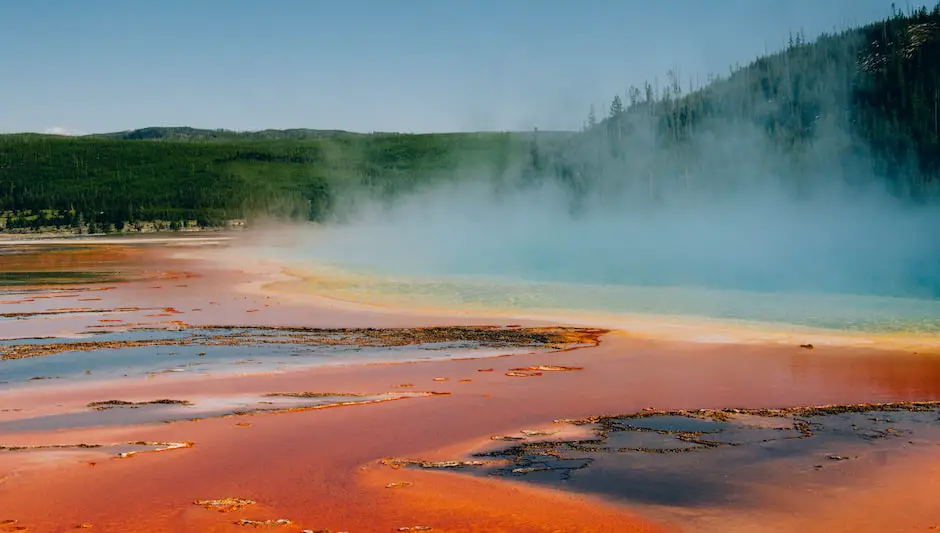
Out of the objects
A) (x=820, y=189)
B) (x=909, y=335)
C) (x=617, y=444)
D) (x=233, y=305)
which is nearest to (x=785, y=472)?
(x=617, y=444)

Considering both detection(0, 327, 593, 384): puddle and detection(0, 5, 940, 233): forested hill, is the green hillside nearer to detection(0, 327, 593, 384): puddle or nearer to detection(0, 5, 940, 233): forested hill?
detection(0, 5, 940, 233): forested hill

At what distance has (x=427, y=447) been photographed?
28.9ft

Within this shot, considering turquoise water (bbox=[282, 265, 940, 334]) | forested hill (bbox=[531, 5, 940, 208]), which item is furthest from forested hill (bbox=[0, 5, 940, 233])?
turquoise water (bbox=[282, 265, 940, 334])

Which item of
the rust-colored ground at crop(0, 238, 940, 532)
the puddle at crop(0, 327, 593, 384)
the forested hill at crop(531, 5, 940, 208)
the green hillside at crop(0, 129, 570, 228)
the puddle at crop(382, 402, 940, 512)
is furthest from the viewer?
the green hillside at crop(0, 129, 570, 228)

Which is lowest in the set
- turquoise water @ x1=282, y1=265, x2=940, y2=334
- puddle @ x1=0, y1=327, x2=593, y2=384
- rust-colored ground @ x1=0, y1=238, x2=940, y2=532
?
rust-colored ground @ x1=0, y1=238, x2=940, y2=532

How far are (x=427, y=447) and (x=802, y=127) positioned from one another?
69.5 metres

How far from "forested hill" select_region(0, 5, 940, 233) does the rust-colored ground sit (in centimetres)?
5077

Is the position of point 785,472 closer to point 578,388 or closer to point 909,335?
point 578,388

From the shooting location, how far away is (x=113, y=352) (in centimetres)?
1441

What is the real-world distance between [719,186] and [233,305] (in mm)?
59413

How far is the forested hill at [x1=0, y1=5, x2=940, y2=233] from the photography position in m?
65.8

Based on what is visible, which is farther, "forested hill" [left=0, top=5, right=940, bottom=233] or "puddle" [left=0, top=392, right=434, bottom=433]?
"forested hill" [left=0, top=5, right=940, bottom=233]

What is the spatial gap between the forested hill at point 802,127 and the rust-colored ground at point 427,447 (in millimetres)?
50363

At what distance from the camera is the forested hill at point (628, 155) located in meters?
65.8
